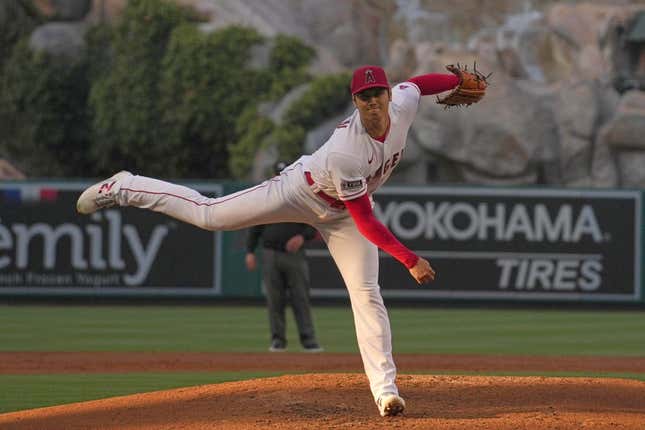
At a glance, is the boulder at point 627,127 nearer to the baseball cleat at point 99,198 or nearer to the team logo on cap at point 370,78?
the baseball cleat at point 99,198

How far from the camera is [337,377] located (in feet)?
29.9

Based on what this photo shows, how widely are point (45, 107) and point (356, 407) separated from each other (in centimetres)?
2760

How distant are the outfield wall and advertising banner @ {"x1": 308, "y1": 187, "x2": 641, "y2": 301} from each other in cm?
2

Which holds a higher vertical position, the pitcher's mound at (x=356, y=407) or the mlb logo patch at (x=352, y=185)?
the mlb logo patch at (x=352, y=185)

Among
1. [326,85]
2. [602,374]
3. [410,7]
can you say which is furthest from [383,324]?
[410,7]

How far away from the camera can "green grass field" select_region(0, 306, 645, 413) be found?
11211 millimetres

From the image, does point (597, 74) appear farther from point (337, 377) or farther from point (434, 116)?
point (337, 377)

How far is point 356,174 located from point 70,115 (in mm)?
27983

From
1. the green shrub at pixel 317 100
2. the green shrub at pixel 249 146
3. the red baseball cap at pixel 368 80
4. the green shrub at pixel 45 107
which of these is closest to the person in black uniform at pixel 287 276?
the red baseball cap at pixel 368 80

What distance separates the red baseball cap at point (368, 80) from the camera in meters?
7.37

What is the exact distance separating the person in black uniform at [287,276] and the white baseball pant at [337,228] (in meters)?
5.65

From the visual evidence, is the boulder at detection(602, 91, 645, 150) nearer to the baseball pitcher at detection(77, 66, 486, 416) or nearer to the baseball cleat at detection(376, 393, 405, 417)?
the baseball pitcher at detection(77, 66, 486, 416)

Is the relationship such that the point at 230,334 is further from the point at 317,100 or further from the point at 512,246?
the point at 317,100

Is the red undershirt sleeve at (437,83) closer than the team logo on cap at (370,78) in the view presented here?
No
